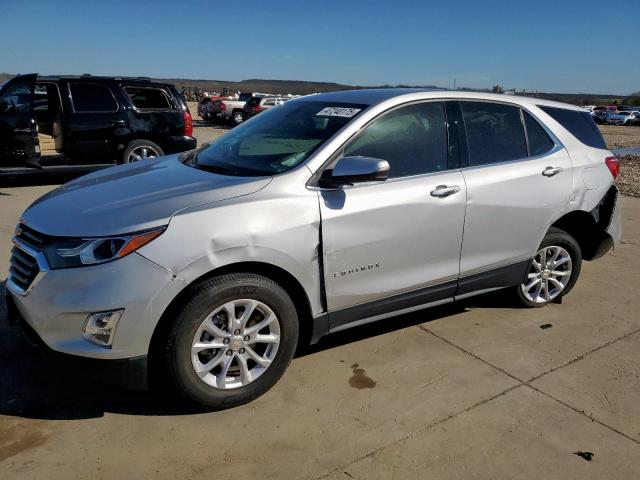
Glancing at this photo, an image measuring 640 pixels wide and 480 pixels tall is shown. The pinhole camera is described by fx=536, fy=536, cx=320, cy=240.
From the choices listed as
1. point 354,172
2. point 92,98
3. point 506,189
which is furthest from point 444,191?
point 92,98

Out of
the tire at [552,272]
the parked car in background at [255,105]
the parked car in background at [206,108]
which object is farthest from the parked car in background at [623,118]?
the tire at [552,272]

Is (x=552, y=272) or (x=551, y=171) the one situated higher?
(x=551, y=171)

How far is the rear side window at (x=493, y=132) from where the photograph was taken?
3.76m

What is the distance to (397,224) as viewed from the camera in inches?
129

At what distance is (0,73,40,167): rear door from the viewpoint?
809 centimetres

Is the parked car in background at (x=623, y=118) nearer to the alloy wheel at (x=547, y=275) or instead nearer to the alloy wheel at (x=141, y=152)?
the alloy wheel at (x=141, y=152)

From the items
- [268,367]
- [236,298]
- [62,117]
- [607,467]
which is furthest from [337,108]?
[62,117]

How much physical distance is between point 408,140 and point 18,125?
700cm

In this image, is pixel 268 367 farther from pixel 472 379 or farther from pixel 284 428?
pixel 472 379

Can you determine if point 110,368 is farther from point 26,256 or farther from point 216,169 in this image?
point 216,169

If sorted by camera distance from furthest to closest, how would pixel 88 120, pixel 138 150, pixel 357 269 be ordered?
1. pixel 138 150
2. pixel 88 120
3. pixel 357 269

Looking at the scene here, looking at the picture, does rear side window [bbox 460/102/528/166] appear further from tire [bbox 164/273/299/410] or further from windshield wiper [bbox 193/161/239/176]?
tire [bbox 164/273/299/410]

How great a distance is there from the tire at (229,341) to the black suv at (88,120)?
679 centimetres

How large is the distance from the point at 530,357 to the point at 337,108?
213 cm
